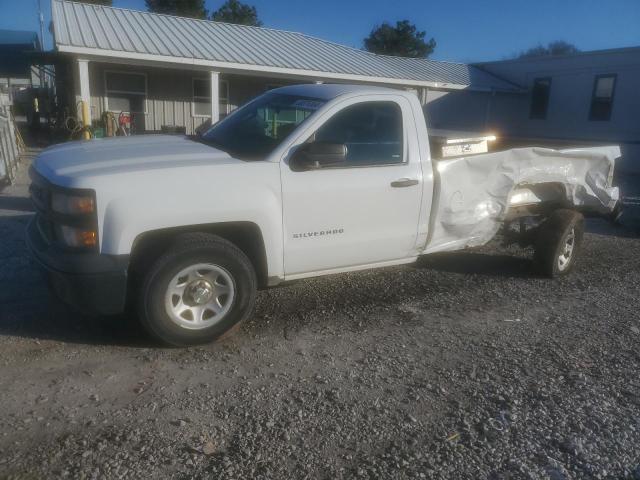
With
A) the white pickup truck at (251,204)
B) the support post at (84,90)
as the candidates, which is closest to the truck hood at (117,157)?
the white pickup truck at (251,204)

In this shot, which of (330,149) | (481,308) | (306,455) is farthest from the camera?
(481,308)

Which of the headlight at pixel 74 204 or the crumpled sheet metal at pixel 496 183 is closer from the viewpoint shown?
the headlight at pixel 74 204

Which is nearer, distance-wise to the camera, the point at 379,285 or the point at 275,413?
the point at 275,413

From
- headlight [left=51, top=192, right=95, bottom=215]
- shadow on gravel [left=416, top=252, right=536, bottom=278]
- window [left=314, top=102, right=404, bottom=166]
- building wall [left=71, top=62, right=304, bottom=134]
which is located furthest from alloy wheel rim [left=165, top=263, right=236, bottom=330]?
building wall [left=71, top=62, right=304, bottom=134]

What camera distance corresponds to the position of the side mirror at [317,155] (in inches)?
156

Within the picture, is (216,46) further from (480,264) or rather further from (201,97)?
(480,264)

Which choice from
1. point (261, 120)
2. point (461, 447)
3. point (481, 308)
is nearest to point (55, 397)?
point (461, 447)

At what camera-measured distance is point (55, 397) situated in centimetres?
322

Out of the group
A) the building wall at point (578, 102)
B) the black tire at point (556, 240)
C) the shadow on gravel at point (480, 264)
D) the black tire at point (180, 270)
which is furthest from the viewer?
the building wall at point (578, 102)

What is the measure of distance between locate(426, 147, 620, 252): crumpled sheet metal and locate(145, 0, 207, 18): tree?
4318 cm

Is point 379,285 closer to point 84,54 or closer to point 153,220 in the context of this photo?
point 153,220

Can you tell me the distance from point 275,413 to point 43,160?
8.26ft

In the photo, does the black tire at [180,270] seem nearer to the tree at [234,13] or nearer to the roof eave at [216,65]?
the roof eave at [216,65]

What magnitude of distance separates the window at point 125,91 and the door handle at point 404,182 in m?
14.3
